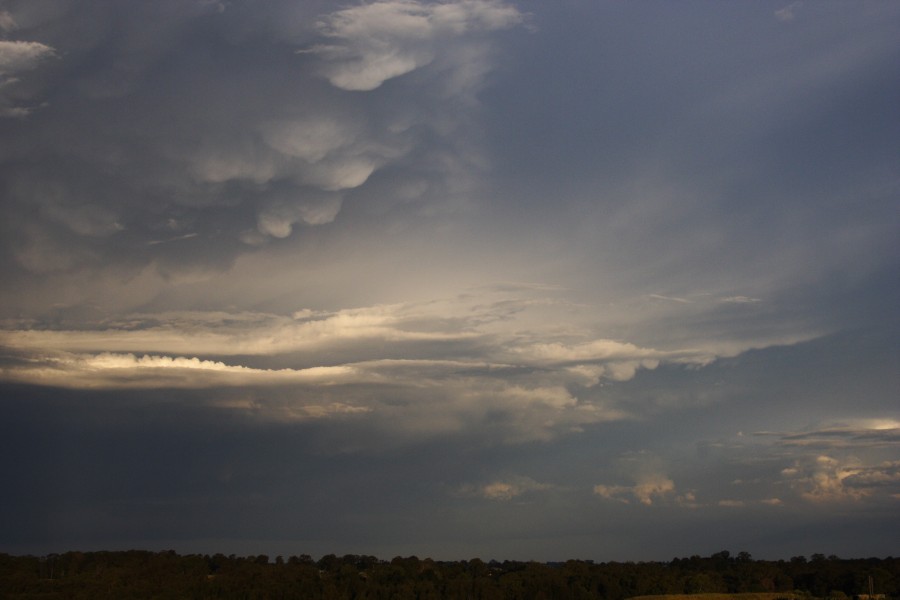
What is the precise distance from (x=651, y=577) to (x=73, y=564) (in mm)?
100827

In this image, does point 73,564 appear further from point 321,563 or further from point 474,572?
point 474,572

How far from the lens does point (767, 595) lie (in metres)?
97.6

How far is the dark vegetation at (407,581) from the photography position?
112 meters

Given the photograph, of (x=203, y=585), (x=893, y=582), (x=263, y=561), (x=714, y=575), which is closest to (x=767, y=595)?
(x=893, y=582)

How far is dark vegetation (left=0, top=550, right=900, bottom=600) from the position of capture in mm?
111688

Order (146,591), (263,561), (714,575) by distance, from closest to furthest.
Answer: (146,591) < (714,575) < (263,561)

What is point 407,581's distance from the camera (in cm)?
13062

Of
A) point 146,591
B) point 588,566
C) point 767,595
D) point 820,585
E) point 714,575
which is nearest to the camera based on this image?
point 767,595

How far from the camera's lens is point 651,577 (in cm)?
12988

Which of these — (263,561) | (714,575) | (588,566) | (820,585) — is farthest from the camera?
(263,561)

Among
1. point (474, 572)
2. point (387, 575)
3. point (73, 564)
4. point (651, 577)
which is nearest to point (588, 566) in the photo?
point (474, 572)

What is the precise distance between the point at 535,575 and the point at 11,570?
3236 inches

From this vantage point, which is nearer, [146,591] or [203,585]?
[146,591]

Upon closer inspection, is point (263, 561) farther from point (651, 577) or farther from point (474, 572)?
point (651, 577)
